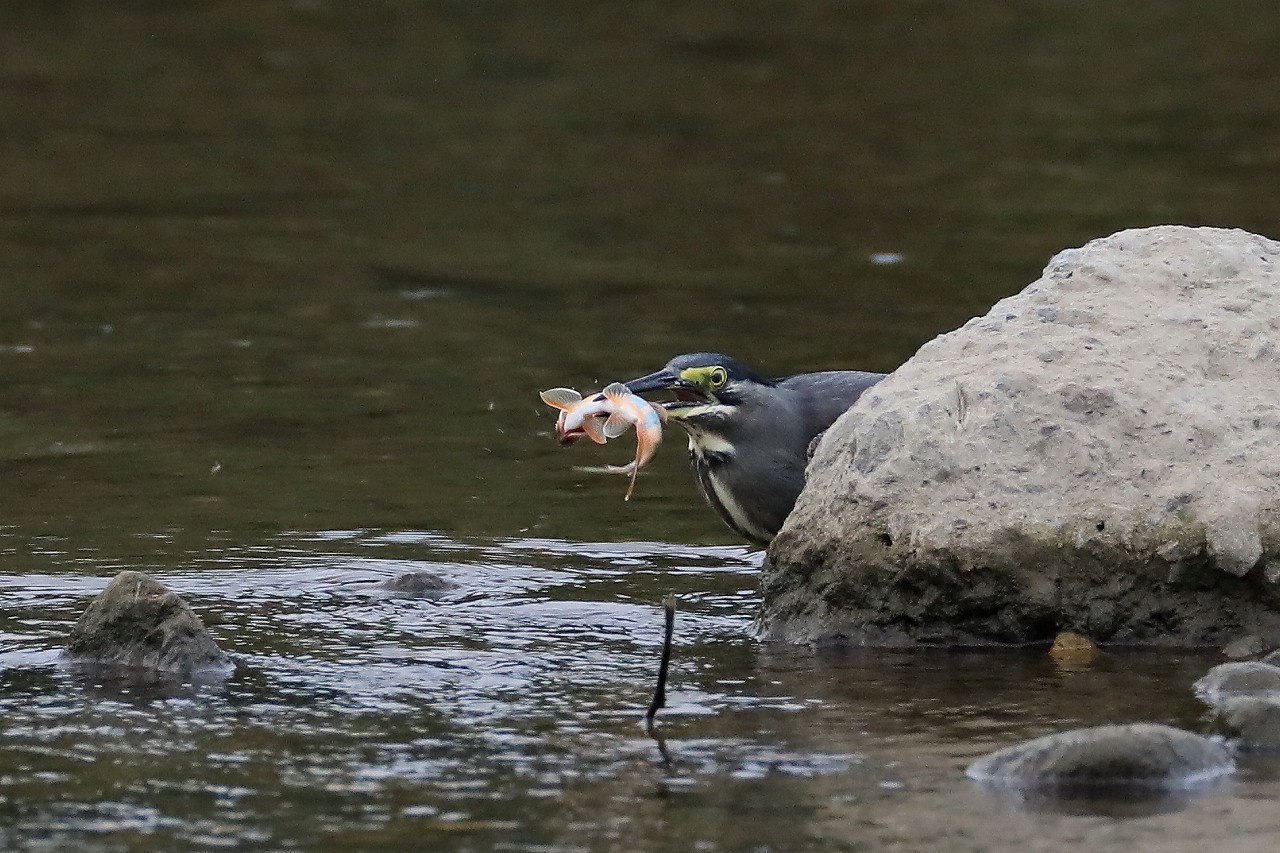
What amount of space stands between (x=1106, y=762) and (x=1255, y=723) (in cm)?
58

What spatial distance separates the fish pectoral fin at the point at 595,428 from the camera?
7.88 m

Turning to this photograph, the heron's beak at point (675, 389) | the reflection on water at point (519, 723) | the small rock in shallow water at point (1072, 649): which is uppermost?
the heron's beak at point (675, 389)

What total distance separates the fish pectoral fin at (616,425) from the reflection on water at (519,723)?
0.58 metres

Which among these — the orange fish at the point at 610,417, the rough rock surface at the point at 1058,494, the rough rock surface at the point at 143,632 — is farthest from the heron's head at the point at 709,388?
the rough rock surface at the point at 143,632

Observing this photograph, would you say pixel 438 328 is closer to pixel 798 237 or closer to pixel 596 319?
pixel 596 319

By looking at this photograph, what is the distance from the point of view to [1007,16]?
24.9m

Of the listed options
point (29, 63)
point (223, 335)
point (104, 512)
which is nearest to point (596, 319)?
point (223, 335)

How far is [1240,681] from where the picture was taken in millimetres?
6598

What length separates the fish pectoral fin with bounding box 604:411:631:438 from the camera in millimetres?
7812

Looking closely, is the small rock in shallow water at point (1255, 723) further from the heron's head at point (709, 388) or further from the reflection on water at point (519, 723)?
the heron's head at point (709, 388)

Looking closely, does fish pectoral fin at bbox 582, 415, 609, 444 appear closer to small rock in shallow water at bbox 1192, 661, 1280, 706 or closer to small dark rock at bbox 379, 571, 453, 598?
small dark rock at bbox 379, 571, 453, 598

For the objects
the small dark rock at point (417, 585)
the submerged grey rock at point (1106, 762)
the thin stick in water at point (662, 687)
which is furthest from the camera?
the small dark rock at point (417, 585)

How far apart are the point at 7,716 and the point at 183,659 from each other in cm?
59

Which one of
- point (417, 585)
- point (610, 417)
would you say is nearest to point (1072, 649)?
point (610, 417)
